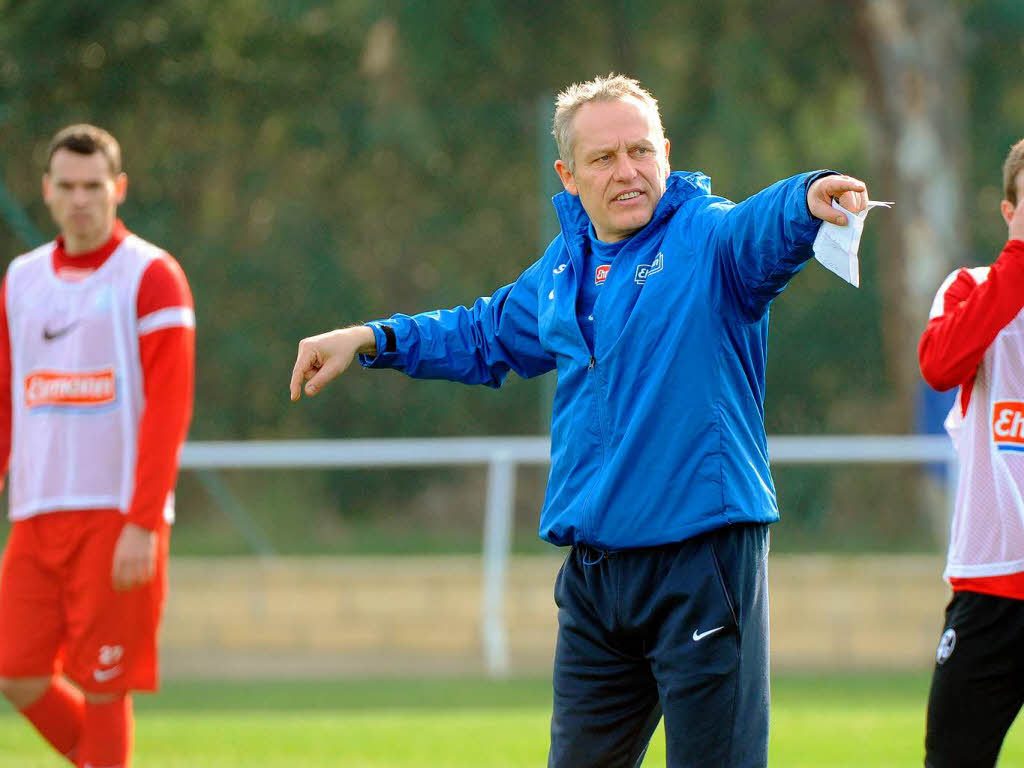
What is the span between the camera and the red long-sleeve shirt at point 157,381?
5.35 m

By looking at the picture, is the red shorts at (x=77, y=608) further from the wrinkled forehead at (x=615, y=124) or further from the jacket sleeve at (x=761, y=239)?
the jacket sleeve at (x=761, y=239)

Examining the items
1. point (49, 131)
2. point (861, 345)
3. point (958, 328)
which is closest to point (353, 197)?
point (49, 131)

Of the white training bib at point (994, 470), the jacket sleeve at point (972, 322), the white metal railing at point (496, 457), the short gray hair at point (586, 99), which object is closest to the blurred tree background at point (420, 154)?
the white metal railing at point (496, 457)

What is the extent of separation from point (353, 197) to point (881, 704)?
25.7 ft

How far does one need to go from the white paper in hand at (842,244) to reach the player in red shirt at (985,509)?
3.17 ft

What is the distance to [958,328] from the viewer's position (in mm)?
4207

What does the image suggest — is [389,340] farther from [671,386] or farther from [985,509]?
[985,509]

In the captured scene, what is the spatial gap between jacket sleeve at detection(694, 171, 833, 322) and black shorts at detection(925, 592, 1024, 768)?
3.77ft

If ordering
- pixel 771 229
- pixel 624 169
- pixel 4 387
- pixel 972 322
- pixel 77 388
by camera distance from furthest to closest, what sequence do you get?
1. pixel 4 387
2. pixel 77 388
3. pixel 972 322
4. pixel 624 169
5. pixel 771 229

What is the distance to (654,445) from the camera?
3.69 meters

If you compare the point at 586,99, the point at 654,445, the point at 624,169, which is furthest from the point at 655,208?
the point at 654,445

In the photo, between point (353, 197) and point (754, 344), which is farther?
point (353, 197)

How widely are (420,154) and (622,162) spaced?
11607mm

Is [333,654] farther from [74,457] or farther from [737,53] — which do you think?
[737,53]
